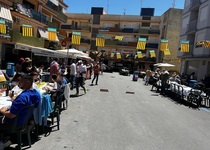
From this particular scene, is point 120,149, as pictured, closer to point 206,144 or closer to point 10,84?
point 206,144

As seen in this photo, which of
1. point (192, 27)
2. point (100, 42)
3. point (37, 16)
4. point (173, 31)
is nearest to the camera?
point (100, 42)

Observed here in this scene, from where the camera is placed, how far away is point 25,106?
4066 millimetres

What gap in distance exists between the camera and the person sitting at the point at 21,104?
4004 mm

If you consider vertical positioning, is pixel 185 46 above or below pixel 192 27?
below

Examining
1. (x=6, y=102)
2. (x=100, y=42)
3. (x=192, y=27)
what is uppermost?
(x=192, y=27)

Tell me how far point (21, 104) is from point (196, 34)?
29472 millimetres

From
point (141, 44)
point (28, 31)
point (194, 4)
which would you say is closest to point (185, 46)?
point (141, 44)

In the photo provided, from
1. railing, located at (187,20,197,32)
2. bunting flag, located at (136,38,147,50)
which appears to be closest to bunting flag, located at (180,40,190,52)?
bunting flag, located at (136,38,147,50)

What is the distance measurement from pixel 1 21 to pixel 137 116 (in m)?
17.0

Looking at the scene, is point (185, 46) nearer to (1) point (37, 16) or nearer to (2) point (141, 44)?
(2) point (141, 44)

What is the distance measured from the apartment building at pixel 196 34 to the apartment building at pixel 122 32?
18.5m

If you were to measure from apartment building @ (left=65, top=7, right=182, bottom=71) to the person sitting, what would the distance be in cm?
4903

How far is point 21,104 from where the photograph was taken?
4.02 meters

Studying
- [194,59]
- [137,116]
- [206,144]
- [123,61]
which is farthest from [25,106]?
[123,61]
